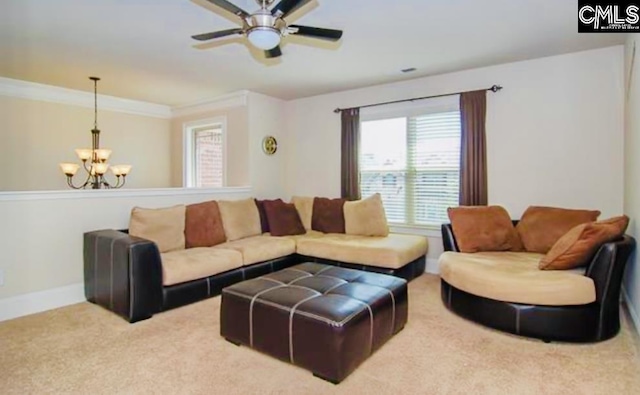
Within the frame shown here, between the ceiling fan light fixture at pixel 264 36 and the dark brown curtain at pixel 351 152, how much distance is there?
2.81m

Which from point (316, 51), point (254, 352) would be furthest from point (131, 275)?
point (316, 51)

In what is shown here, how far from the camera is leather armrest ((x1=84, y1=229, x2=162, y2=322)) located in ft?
9.57

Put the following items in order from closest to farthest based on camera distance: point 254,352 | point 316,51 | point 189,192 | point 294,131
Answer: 1. point 254,352
2. point 316,51
3. point 189,192
4. point 294,131

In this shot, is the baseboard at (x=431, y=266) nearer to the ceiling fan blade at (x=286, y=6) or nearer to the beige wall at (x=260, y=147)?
the beige wall at (x=260, y=147)

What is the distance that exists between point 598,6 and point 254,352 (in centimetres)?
361

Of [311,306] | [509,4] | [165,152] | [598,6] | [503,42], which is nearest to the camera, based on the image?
[311,306]

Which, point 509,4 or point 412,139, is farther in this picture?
point 412,139

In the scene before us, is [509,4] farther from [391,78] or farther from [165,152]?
[165,152]

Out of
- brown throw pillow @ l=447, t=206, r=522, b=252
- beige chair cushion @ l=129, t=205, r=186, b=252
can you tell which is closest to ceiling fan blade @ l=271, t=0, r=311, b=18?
beige chair cushion @ l=129, t=205, r=186, b=252

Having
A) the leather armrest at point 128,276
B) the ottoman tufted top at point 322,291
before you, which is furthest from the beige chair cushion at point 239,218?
the ottoman tufted top at point 322,291

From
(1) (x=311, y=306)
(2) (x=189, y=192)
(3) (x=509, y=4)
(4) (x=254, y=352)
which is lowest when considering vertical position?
(4) (x=254, y=352)

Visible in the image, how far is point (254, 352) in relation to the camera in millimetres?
2398

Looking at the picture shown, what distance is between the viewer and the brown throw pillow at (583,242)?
8.09 ft

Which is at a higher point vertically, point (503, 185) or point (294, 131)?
point (294, 131)
